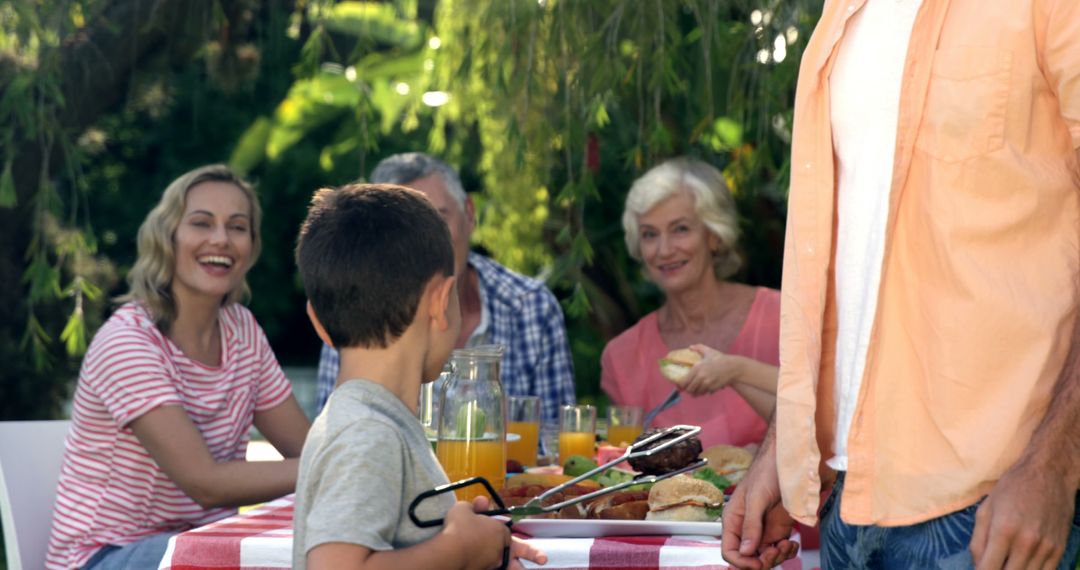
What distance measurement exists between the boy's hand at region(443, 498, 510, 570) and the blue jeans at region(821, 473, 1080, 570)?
1.36ft

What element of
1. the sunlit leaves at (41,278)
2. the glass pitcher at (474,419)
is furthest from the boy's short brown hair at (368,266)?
the sunlit leaves at (41,278)

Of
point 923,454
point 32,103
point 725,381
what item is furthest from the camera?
point 32,103

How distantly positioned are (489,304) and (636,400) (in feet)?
1.65

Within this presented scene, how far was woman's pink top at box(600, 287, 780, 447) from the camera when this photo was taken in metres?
3.46

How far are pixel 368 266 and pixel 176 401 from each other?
4.39 ft

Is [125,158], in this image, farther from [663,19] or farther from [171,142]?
[663,19]

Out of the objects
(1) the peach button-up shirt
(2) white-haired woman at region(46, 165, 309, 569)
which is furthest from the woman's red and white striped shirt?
(1) the peach button-up shirt

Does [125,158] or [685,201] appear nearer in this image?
[685,201]

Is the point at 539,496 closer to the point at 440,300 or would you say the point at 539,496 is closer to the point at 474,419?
the point at 440,300

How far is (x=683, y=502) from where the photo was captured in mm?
2051

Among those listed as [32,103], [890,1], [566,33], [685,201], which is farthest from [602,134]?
[890,1]

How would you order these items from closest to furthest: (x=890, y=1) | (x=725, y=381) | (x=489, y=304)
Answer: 1. (x=890, y=1)
2. (x=725, y=381)
3. (x=489, y=304)

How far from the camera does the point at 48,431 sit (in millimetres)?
2996

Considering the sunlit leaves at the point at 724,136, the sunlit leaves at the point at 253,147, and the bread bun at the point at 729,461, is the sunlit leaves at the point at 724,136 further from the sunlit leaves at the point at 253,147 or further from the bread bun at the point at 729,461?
the sunlit leaves at the point at 253,147
